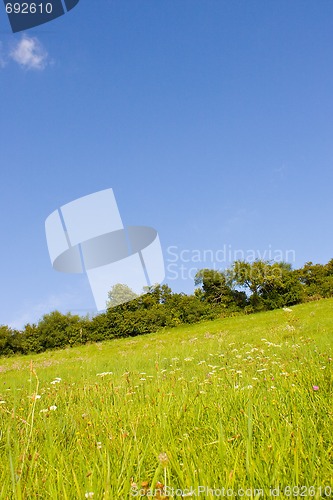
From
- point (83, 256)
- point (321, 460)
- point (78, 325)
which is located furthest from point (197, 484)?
point (78, 325)

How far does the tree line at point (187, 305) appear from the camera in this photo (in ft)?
146

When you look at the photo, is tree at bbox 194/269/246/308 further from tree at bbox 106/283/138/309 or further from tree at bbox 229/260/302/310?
tree at bbox 106/283/138/309

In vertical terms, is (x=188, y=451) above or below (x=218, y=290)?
below

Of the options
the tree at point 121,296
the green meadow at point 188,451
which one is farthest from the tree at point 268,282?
the green meadow at point 188,451

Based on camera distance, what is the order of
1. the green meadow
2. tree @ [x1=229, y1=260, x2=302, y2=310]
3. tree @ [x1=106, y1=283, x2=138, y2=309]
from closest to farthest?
the green meadow < tree @ [x1=229, y1=260, x2=302, y2=310] < tree @ [x1=106, y1=283, x2=138, y2=309]

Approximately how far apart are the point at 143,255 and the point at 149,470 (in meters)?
12.7

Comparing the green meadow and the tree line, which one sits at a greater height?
the tree line

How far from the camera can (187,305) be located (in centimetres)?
4431

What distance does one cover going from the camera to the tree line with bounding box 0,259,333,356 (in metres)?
44.6

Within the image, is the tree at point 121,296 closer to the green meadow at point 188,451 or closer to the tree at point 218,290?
the tree at point 218,290

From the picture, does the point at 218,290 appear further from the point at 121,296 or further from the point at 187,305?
the point at 121,296

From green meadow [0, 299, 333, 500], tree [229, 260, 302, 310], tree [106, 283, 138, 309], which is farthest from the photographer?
tree [106, 283, 138, 309]

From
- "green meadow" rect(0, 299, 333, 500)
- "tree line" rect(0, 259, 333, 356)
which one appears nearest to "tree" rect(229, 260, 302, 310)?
"tree line" rect(0, 259, 333, 356)

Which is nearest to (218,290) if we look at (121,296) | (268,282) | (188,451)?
(268,282)
